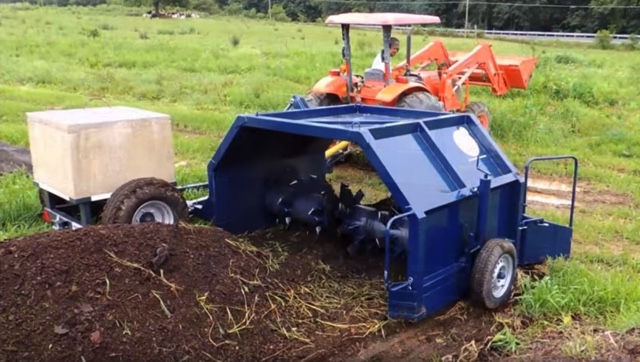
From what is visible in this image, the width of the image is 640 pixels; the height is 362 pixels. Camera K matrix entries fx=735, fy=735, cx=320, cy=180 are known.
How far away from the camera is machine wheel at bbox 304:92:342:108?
9305 millimetres

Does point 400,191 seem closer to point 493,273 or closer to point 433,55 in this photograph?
point 493,273

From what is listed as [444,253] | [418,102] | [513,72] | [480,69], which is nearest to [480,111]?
[480,69]

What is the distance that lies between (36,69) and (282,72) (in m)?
6.75

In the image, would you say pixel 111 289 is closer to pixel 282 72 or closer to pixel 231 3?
pixel 282 72

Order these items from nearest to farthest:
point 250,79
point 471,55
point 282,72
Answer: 1. point 471,55
2. point 250,79
3. point 282,72

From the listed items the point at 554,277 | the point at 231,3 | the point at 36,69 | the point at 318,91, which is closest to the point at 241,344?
the point at 554,277

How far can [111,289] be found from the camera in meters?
4.43

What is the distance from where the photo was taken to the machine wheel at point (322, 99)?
30.5ft

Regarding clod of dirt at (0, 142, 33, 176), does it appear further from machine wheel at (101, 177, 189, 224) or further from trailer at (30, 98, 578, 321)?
machine wheel at (101, 177, 189, 224)

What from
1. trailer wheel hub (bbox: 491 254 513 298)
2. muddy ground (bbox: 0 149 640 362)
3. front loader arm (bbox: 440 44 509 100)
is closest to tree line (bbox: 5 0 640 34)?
front loader arm (bbox: 440 44 509 100)

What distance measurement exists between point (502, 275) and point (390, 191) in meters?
1.17

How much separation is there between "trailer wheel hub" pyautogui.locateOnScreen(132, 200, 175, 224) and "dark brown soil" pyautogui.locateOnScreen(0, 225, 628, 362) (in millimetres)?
646

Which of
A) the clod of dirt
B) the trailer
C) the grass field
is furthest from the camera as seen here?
the clod of dirt

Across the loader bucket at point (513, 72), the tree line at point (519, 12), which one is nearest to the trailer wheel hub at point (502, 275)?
the loader bucket at point (513, 72)
